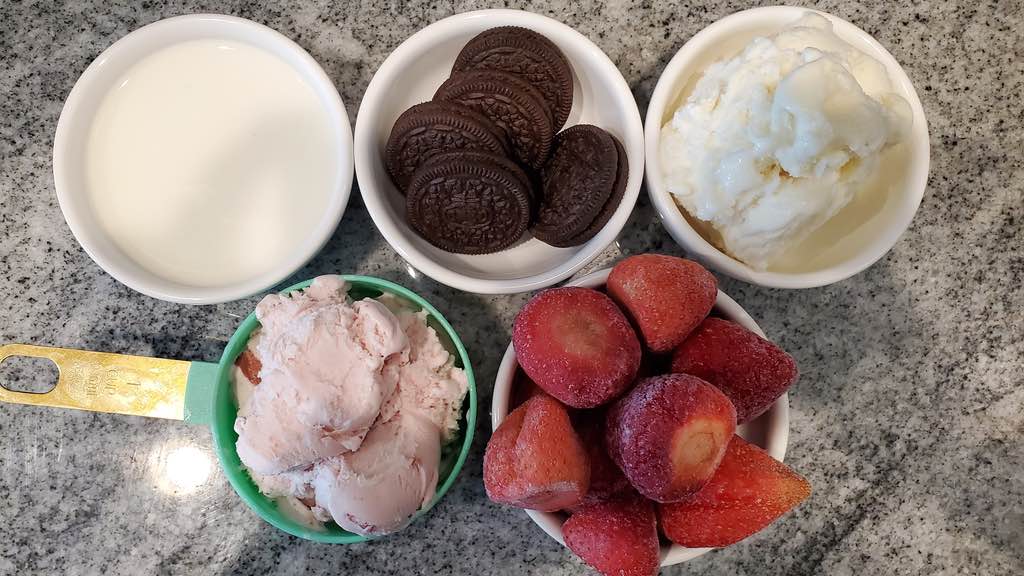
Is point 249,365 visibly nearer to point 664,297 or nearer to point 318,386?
point 318,386

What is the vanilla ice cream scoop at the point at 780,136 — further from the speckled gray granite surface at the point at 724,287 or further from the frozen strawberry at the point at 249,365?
the frozen strawberry at the point at 249,365

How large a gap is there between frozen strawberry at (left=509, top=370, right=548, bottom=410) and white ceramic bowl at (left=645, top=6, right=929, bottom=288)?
285 millimetres

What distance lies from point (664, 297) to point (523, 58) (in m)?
0.40

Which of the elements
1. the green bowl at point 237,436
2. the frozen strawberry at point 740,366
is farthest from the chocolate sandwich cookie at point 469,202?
the frozen strawberry at point 740,366

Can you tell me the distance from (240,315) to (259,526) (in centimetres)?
34

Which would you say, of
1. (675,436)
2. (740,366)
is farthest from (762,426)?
(675,436)

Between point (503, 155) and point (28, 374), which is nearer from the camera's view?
point (503, 155)

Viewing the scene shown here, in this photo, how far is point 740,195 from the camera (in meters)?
0.91

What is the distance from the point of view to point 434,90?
3.52 feet

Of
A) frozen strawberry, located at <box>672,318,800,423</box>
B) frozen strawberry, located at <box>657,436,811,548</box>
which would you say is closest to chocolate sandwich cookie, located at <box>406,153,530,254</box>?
frozen strawberry, located at <box>672,318,800,423</box>

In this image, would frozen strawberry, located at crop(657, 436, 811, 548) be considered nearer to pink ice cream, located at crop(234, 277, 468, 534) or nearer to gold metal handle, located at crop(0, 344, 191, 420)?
pink ice cream, located at crop(234, 277, 468, 534)

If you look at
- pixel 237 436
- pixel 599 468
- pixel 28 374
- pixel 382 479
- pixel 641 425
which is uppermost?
pixel 641 425

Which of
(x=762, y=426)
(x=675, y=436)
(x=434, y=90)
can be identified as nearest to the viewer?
(x=675, y=436)

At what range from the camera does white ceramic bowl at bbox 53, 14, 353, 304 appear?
971 millimetres
